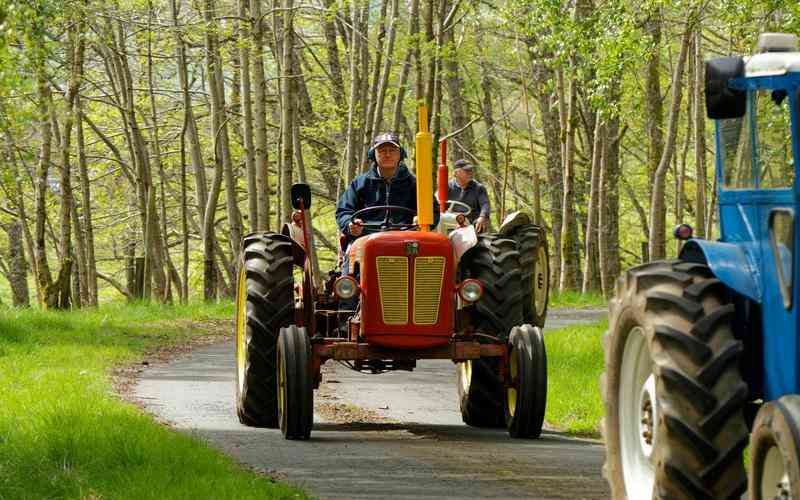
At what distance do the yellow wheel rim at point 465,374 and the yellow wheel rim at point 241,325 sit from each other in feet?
5.92

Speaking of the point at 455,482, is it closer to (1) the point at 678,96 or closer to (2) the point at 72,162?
(1) the point at 678,96

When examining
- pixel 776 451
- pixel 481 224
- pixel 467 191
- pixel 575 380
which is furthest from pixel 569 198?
pixel 776 451

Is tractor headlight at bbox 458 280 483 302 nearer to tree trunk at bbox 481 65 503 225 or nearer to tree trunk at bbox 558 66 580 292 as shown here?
tree trunk at bbox 558 66 580 292

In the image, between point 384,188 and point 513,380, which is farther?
point 384,188

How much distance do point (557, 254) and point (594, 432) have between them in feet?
109

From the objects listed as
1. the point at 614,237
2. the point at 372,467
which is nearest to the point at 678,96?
the point at 614,237

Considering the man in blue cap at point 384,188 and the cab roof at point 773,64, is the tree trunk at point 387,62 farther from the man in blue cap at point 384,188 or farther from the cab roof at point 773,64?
the cab roof at point 773,64

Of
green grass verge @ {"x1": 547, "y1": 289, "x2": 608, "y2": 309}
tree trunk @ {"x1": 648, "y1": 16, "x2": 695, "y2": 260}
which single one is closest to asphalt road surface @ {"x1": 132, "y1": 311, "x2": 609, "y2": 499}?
green grass verge @ {"x1": 547, "y1": 289, "x2": 608, "y2": 309}

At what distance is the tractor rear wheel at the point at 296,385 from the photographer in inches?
436

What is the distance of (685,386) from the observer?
6293 millimetres

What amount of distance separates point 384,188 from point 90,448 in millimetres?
4006

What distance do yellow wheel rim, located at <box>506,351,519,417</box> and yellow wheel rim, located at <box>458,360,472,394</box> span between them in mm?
676

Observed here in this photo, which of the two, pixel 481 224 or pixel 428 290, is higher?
pixel 481 224

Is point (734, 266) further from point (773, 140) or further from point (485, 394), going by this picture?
point (485, 394)
